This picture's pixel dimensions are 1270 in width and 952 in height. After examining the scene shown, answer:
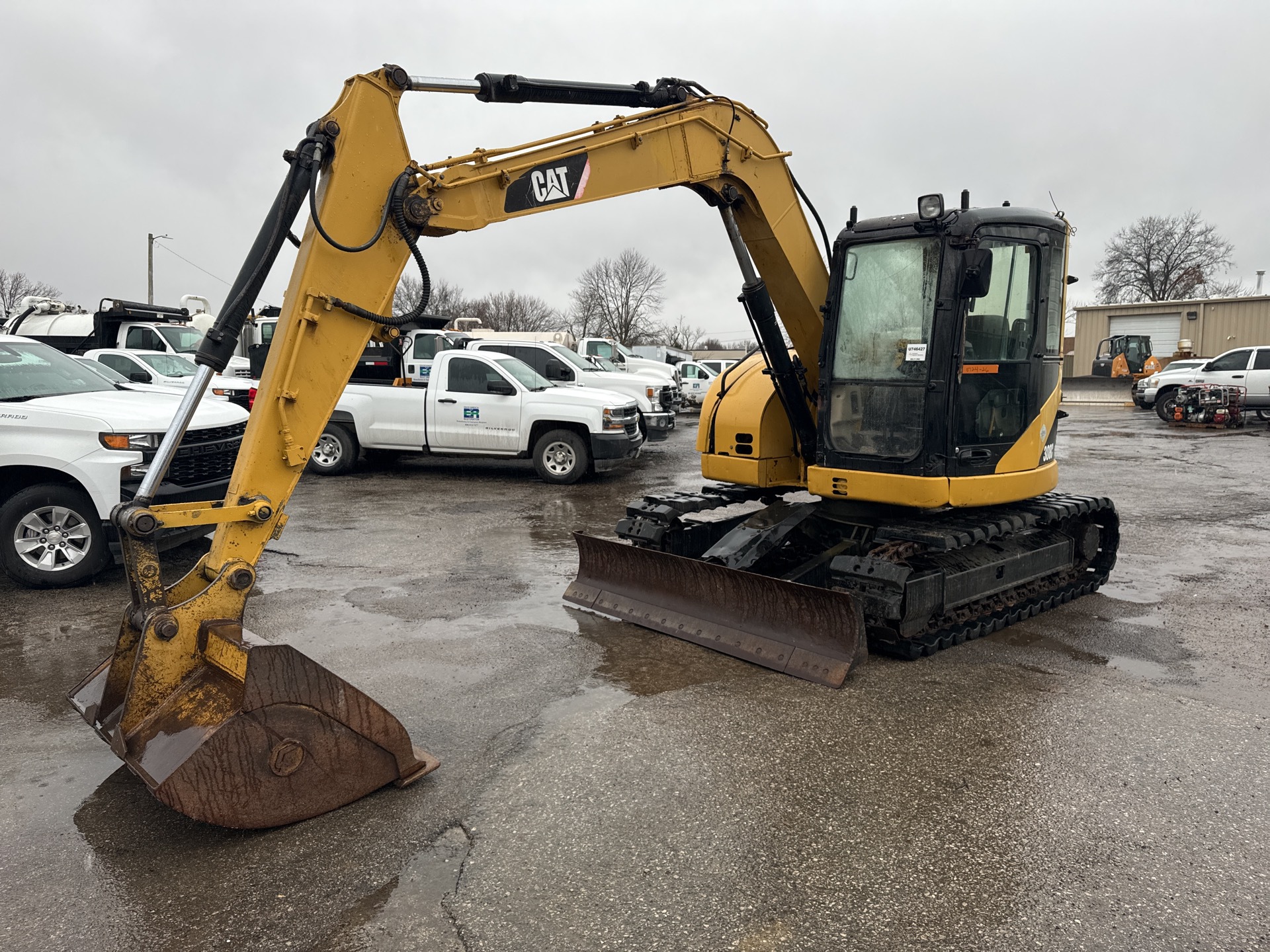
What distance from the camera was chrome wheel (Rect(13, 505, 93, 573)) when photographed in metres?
6.91

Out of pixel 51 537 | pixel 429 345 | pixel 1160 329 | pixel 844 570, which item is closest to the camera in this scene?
pixel 844 570

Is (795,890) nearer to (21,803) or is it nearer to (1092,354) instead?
(21,803)

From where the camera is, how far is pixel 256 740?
11.0 feet

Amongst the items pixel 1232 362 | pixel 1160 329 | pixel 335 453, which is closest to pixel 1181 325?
pixel 1160 329

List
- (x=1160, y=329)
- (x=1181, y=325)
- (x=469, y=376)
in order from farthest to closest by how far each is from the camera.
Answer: (x=1160, y=329)
(x=1181, y=325)
(x=469, y=376)

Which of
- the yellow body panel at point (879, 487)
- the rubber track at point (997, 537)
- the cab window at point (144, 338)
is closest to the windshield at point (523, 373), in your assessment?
the yellow body panel at point (879, 487)

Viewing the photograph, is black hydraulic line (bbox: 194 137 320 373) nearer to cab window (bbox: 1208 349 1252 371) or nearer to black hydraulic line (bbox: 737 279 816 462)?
black hydraulic line (bbox: 737 279 816 462)

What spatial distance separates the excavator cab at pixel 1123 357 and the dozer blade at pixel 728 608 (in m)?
33.2

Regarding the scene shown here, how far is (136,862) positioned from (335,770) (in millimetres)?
752

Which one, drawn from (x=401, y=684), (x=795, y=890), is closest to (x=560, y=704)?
(x=401, y=684)

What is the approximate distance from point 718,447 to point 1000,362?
88.6 inches

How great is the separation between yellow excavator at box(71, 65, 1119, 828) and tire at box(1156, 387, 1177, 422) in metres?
19.3

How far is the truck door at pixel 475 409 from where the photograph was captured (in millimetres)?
12945

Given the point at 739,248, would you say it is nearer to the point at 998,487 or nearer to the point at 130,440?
the point at 998,487
